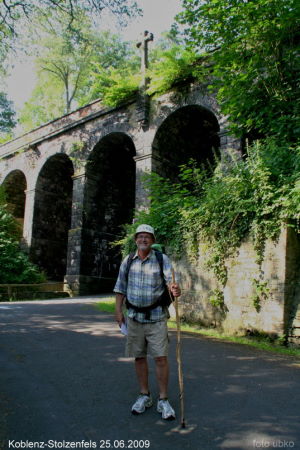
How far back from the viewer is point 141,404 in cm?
342

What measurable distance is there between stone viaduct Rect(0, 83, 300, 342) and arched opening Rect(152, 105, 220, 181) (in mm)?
38

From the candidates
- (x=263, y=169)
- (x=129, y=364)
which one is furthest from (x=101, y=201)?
(x=129, y=364)

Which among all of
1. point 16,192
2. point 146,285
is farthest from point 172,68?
point 16,192

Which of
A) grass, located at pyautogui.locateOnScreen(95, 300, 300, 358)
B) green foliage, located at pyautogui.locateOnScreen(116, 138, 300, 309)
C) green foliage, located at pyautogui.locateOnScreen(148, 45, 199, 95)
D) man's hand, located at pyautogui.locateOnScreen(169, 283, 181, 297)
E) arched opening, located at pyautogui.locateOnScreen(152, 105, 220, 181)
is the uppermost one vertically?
green foliage, located at pyautogui.locateOnScreen(148, 45, 199, 95)

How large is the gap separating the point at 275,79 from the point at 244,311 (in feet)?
16.7

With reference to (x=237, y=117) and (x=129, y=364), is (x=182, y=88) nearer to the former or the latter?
(x=237, y=117)

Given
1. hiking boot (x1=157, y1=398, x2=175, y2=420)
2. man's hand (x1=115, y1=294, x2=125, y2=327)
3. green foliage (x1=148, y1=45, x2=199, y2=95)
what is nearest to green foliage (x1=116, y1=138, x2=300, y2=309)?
man's hand (x1=115, y1=294, x2=125, y2=327)

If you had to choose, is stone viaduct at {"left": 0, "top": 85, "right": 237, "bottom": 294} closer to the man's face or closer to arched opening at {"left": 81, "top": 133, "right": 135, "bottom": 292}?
arched opening at {"left": 81, "top": 133, "right": 135, "bottom": 292}

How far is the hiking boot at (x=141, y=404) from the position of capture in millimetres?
3385

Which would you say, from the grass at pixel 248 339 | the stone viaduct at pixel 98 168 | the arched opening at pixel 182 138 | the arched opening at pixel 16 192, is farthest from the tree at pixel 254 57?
the arched opening at pixel 16 192

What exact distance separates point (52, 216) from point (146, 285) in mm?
17023

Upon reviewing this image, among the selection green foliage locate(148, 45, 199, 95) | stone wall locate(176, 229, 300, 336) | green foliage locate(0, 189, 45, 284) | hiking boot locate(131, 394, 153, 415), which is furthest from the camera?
green foliage locate(0, 189, 45, 284)

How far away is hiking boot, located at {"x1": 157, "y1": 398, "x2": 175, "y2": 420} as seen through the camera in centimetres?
326

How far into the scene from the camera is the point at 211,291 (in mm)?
7691
